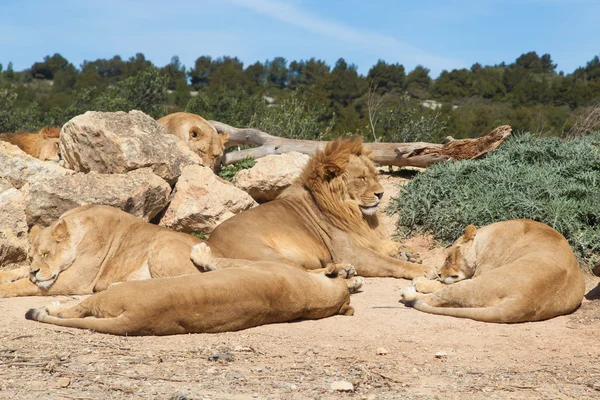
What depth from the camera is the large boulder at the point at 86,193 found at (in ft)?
30.8

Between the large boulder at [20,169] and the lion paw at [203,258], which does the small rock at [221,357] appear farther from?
the large boulder at [20,169]

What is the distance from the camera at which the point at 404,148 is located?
1377 centimetres

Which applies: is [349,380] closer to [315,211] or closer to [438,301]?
[438,301]

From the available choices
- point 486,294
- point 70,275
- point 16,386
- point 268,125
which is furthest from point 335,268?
point 268,125

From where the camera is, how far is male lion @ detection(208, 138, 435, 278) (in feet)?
30.5

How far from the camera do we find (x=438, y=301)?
7418 millimetres

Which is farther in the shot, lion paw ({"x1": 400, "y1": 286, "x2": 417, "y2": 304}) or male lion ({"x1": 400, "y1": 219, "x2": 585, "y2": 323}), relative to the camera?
lion paw ({"x1": 400, "y1": 286, "x2": 417, "y2": 304})

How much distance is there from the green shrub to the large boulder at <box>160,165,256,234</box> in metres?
2.51

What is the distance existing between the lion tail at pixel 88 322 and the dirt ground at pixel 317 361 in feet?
0.23

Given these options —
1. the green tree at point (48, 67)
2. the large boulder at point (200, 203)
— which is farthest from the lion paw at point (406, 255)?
the green tree at point (48, 67)

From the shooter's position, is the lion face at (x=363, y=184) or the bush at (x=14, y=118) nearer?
the lion face at (x=363, y=184)

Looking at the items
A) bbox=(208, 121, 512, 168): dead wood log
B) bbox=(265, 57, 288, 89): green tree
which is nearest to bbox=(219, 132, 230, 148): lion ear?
bbox=(208, 121, 512, 168): dead wood log

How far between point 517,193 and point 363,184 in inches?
104

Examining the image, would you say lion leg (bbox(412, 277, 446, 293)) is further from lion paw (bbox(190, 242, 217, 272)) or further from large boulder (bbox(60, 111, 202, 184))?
large boulder (bbox(60, 111, 202, 184))
